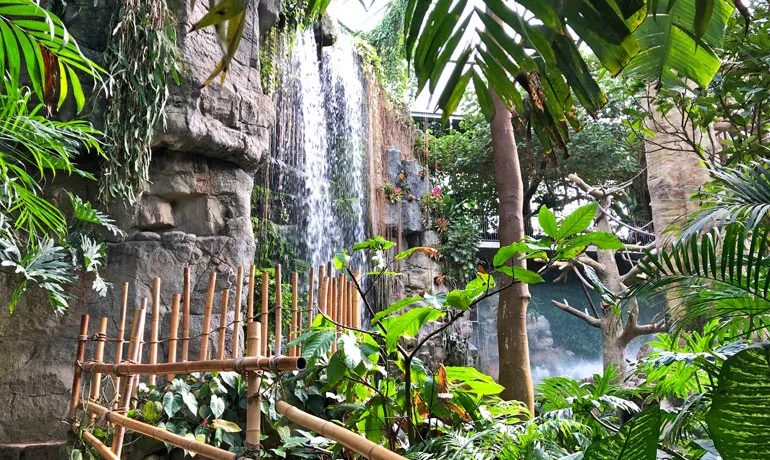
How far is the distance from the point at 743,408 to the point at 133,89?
505 centimetres

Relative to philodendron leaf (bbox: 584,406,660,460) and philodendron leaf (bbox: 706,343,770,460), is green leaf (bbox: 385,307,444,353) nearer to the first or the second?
philodendron leaf (bbox: 584,406,660,460)

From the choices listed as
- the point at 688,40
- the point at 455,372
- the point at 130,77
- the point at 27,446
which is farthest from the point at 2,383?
the point at 688,40

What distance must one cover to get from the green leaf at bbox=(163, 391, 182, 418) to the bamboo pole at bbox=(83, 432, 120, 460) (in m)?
0.32

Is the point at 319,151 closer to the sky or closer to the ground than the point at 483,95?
closer to the sky

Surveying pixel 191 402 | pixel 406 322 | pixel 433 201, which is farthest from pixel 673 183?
pixel 433 201

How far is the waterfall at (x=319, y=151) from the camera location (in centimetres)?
822

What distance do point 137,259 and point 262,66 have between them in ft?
10.2

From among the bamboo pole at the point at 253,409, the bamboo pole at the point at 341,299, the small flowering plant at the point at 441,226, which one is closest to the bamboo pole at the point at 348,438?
the bamboo pole at the point at 253,409

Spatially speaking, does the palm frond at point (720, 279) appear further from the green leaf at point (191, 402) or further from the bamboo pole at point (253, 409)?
the green leaf at point (191, 402)

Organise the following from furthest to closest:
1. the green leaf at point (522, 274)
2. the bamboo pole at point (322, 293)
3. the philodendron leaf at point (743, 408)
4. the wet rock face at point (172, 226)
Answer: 1. the wet rock face at point (172, 226)
2. the bamboo pole at point (322, 293)
3. the green leaf at point (522, 274)
4. the philodendron leaf at point (743, 408)

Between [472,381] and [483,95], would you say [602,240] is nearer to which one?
[483,95]

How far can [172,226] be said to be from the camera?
5633 mm

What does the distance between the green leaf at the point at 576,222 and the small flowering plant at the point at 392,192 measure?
8472mm

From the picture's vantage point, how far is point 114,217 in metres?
5.36
